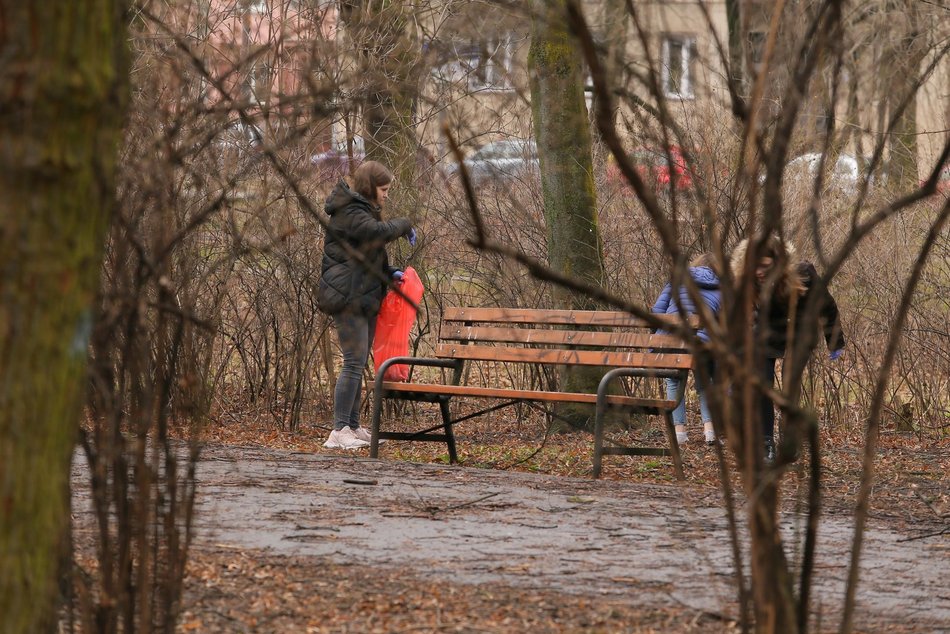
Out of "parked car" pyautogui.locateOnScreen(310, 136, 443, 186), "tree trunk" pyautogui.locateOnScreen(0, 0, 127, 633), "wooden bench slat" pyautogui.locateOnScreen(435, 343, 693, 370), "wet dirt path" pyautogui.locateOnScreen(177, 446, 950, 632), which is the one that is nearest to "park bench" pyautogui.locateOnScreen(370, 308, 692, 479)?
"wooden bench slat" pyautogui.locateOnScreen(435, 343, 693, 370)

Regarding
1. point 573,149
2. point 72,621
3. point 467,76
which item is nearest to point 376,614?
point 72,621

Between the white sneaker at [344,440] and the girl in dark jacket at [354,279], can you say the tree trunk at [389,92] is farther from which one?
the white sneaker at [344,440]

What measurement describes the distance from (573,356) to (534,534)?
9.06ft

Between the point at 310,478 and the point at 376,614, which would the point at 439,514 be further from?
the point at 376,614

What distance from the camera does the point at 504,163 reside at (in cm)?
1138

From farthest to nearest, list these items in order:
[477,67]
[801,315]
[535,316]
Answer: [477,67] < [535,316] < [801,315]

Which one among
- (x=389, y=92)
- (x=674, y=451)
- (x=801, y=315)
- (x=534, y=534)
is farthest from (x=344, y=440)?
(x=534, y=534)

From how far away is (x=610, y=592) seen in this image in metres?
4.14

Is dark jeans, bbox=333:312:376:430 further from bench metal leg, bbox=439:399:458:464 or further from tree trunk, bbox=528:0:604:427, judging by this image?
tree trunk, bbox=528:0:604:427

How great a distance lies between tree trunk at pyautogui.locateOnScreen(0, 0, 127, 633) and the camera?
2018 millimetres

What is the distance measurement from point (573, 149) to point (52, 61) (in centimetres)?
749

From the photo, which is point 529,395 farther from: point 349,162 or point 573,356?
point 349,162

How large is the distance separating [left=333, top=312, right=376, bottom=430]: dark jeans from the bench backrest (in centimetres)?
48

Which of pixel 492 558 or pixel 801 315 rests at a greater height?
pixel 801 315
